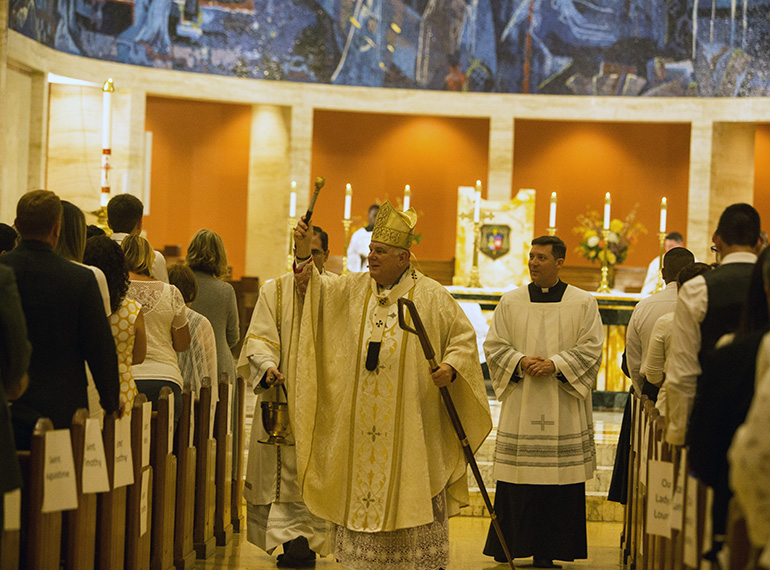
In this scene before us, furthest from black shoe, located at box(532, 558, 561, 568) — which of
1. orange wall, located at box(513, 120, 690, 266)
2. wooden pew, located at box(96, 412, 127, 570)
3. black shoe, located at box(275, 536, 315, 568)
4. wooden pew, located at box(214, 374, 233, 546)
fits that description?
orange wall, located at box(513, 120, 690, 266)

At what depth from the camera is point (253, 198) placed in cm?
1627

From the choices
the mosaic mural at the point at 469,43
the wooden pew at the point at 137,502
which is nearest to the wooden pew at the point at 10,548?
the wooden pew at the point at 137,502

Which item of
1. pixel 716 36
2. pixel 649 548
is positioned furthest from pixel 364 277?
pixel 716 36

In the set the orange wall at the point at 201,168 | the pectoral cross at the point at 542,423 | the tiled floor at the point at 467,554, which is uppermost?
the orange wall at the point at 201,168

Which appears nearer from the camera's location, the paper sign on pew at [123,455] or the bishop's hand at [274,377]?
the paper sign on pew at [123,455]

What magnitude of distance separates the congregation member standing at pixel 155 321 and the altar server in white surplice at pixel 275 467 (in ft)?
1.48

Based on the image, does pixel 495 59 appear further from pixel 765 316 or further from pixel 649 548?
pixel 765 316

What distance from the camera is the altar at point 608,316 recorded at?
33.0ft

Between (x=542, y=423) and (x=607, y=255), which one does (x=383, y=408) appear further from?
(x=607, y=255)

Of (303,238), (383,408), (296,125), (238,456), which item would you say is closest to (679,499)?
(383,408)

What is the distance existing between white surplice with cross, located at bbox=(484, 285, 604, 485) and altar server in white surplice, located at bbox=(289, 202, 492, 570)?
0.88m

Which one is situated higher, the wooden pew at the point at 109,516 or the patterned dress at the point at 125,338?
the patterned dress at the point at 125,338

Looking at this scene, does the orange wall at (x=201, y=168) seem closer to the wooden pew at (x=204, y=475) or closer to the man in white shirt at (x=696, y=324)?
the wooden pew at (x=204, y=475)

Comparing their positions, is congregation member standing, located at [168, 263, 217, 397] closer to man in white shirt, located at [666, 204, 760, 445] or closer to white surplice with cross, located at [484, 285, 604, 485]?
white surplice with cross, located at [484, 285, 604, 485]
